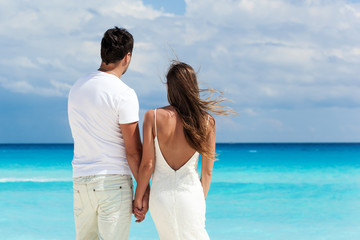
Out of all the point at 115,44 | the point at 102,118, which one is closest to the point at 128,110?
the point at 102,118

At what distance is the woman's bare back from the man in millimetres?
A: 188

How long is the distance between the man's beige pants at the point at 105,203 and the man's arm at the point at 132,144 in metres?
0.09

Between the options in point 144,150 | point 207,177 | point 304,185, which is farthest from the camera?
point 304,185

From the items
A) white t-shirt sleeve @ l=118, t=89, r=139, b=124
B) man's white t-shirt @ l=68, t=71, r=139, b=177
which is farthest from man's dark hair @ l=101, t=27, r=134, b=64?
white t-shirt sleeve @ l=118, t=89, r=139, b=124

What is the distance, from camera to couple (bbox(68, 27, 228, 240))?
2.56 meters

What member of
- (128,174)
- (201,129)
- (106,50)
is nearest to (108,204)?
(128,174)

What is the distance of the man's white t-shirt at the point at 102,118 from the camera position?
2.54m

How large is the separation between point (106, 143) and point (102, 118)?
0.16 metres

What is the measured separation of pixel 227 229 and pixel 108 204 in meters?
4.39

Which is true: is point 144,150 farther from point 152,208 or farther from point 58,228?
point 58,228

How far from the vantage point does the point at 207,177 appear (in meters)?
3.07

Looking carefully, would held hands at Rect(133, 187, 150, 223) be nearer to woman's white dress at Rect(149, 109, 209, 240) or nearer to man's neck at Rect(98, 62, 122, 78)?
woman's white dress at Rect(149, 109, 209, 240)

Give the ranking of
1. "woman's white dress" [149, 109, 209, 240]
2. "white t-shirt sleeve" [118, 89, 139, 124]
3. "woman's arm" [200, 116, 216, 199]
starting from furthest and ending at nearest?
"woman's arm" [200, 116, 216, 199]
"woman's white dress" [149, 109, 209, 240]
"white t-shirt sleeve" [118, 89, 139, 124]

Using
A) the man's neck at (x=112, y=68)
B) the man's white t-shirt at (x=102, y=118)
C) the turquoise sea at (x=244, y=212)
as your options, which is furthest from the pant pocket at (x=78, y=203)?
the turquoise sea at (x=244, y=212)
